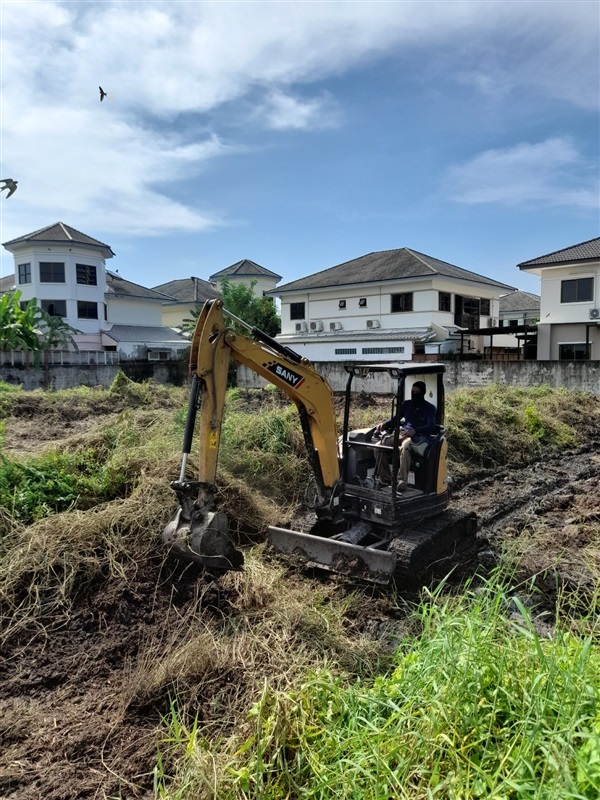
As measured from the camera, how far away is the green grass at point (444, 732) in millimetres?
2348

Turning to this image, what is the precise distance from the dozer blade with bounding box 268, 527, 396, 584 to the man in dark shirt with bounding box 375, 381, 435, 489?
851mm

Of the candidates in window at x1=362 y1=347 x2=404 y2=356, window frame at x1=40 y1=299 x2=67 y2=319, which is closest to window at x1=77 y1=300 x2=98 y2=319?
window frame at x1=40 y1=299 x2=67 y2=319

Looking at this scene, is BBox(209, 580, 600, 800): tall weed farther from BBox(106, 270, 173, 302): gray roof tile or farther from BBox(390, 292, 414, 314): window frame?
BBox(106, 270, 173, 302): gray roof tile

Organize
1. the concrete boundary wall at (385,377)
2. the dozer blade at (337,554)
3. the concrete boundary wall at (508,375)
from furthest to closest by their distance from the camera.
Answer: the concrete boundary wall at (385,377), the concrete boundary wall at (508,375), the dozer blade at (337,554)

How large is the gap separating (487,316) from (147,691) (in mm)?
32602

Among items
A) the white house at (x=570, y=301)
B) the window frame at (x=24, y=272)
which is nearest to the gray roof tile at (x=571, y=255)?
the white house at (x=570, y=301)

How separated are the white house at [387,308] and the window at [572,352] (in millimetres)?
4658

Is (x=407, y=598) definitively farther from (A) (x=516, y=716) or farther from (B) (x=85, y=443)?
(B) (x=85, y=443)

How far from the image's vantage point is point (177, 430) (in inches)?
339

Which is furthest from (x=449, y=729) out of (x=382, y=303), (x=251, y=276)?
(x=251, y=276)

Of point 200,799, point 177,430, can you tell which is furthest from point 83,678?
point 177,430

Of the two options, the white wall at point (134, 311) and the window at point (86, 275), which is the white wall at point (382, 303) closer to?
the white wall at point (134, 311)

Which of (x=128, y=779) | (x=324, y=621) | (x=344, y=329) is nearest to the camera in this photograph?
(x=128, y=779)

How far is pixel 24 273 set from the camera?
34.3m
